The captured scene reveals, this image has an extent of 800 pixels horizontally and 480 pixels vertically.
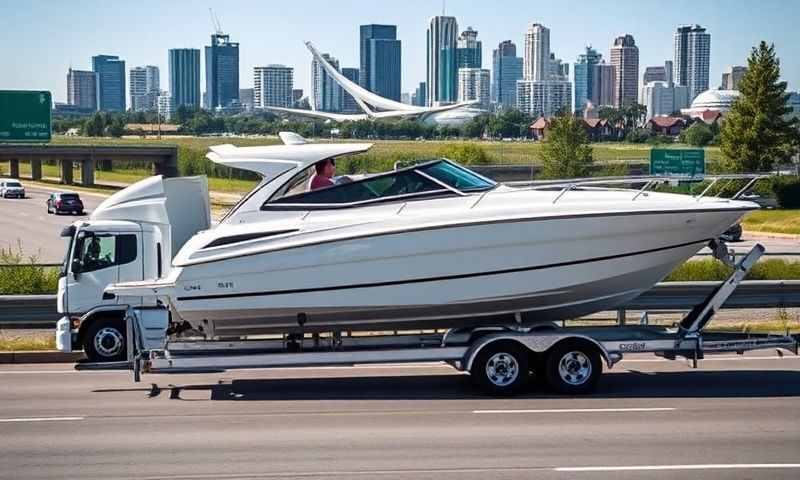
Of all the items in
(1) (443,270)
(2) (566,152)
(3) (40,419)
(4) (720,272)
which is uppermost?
(2) (566,152)

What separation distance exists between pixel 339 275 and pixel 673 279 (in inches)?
466

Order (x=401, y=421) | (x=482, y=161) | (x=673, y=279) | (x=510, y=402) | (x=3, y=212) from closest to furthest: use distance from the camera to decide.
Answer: (x=401, y=421) < (x=510, y=402) < (x=673, y=279) < (x=3, y=212) < (x=482, y=161)

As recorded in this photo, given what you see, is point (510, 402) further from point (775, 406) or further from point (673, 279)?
point (673, 279)

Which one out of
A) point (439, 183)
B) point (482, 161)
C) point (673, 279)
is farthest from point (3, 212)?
point (439, 183)

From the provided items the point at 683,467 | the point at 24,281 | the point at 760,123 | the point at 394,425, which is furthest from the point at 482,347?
the point at 760,123

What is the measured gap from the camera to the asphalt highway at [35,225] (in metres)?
40.6

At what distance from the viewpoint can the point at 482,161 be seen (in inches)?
3179

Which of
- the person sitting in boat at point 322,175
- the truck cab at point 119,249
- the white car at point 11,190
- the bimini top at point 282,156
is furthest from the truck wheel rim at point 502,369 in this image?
the white car at point 11,190

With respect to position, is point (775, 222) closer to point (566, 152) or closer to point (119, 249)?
point (566, 152)

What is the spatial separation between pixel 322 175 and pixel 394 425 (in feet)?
13.0

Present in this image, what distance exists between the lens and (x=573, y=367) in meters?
13.8

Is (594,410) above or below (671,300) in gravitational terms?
below

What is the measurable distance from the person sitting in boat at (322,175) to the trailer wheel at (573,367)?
3.55 metres

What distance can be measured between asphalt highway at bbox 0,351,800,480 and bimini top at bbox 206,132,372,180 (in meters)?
2.73
